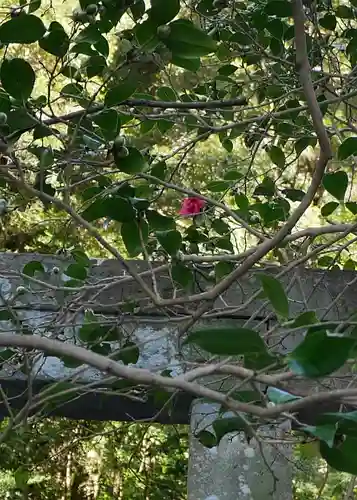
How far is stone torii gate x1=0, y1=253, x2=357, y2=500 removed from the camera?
1119mm

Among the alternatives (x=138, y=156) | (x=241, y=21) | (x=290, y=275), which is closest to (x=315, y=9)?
(x=241, y=21)

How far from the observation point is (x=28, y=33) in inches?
28.5

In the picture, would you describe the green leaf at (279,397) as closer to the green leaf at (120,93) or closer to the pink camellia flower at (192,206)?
the green leaf at (120,93)

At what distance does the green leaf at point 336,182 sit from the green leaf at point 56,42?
1.23 ft

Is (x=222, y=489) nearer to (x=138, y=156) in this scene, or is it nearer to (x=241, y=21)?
(x=138, y=156)

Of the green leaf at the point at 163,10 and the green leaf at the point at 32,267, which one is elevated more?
the green leaf at the point at 163,10

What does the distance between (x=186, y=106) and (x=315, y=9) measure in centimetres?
33

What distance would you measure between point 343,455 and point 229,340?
15cm

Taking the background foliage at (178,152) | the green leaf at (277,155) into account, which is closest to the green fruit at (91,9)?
the background foliage at (178,152)

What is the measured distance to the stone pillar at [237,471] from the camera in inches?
44.3

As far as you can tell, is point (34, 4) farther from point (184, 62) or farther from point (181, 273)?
point (181, 273)

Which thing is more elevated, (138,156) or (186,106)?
(186,106)

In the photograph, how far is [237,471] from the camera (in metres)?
1.14

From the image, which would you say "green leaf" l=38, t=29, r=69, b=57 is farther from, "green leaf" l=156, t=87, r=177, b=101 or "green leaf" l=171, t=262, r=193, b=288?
"green leaf" l=156, t=87, r=177, b=101
